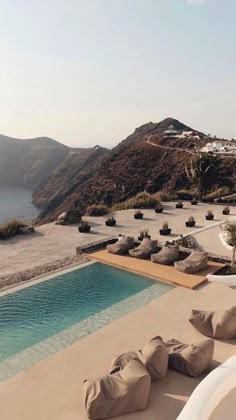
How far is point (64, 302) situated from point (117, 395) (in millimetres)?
6311

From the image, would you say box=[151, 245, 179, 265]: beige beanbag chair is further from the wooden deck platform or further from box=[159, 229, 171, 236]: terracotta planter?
box=[159, 229, 171, 236]: terracotta planter

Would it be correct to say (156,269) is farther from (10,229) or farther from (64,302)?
(10,229)

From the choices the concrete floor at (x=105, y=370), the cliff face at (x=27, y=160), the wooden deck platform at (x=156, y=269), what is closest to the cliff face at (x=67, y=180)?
the cliff face at (x=27, y=160)

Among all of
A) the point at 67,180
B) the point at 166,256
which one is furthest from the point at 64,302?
the point at 67,180

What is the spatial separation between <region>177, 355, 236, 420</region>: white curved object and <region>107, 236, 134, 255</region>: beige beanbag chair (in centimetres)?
1106

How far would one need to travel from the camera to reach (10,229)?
22.7 meters

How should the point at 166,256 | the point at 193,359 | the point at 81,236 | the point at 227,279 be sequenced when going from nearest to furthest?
the point at 193,359
the point at 227,279
the point at 166,256
the point at 81,236

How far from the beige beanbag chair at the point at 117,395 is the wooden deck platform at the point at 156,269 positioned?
7.03 m

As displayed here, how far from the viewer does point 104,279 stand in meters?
15.8

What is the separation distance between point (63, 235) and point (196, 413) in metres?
17.2

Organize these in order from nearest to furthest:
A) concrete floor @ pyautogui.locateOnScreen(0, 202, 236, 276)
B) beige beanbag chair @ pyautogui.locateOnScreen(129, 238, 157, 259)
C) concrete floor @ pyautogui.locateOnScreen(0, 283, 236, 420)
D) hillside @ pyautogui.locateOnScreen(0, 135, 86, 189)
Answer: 1. concrete floor @ pyautogui.locateOnScreen(0, 283, 236, 420)
2. beige beanbag chair @ pyautogui.locateOnScreen(129, 238, 157, 259)
3. concrete floor @ pyautogui.locateOnScreen(0, 202, 236, 276)
4. hillside @ pyautogui.locateOnScreen(0, 135, 86, 189)

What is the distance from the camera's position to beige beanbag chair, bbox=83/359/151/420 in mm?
7508

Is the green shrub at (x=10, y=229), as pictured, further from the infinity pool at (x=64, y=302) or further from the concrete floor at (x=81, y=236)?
the infinity pool at (x=64, y=302)

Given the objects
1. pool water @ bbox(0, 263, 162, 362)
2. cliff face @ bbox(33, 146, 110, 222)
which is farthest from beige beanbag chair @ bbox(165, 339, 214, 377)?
cliff face @ bbox(33, 146, 110, 222)
